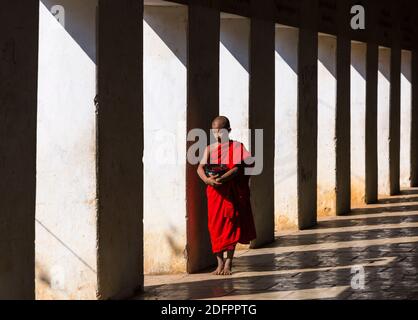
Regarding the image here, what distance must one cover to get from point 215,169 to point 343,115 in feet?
23.9

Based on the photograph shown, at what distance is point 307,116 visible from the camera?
16984mm

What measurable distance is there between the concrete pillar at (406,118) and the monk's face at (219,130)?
1332 cm

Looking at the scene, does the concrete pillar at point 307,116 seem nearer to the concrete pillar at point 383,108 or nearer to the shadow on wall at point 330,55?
the shadow on wall at point 330,55

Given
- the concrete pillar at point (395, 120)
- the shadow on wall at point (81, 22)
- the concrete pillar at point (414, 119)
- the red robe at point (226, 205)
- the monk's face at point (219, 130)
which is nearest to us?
the shadow on wall at point (81, 22)

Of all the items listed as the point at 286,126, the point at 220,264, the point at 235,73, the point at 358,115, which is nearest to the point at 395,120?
the point at 358,115

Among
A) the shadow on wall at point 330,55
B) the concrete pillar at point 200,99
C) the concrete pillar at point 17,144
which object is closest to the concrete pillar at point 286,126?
the shadow on wall at point 330,55

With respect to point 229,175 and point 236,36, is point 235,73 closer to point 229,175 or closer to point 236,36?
point 236,36

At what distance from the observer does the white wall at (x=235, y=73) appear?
47.1 feet

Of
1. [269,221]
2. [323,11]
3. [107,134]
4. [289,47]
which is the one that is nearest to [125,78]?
[107,134]

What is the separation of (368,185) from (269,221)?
633cm

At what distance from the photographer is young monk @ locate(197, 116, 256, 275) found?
1204 centimetres

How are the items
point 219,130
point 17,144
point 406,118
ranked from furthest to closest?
1. point 406,118
2. point 219,130
3. point 17,144

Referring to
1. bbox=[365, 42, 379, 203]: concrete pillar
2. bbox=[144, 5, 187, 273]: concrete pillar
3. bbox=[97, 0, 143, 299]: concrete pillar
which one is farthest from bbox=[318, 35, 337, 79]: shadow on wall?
bbox=[97, 0, 143, 299]: concrete pillar
